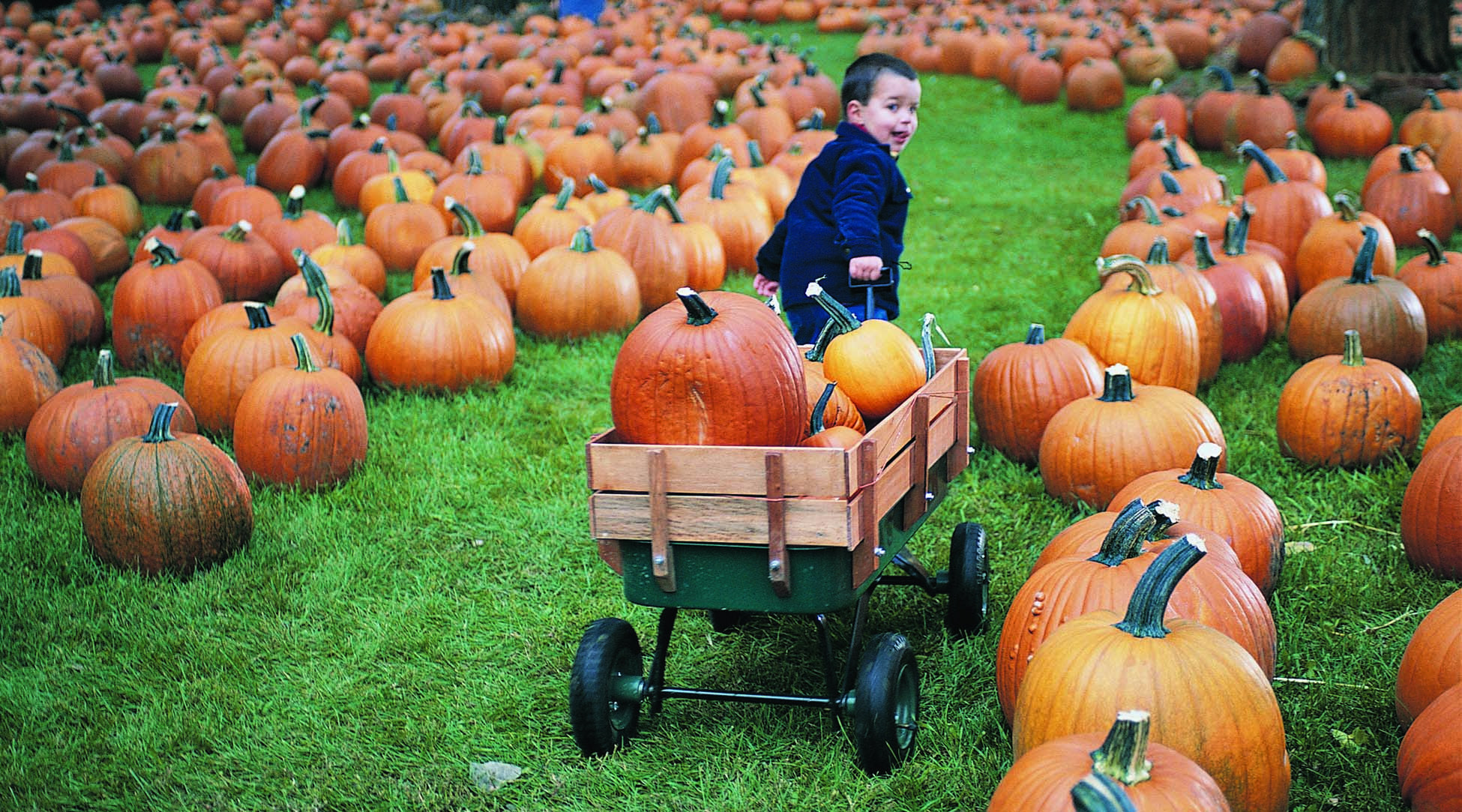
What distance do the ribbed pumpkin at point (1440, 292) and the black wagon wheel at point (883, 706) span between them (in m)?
3.94

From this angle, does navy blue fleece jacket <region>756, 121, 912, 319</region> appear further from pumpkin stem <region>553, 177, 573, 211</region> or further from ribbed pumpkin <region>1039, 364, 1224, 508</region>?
pumpkin stem <region>553, 177, 573, 211</region>

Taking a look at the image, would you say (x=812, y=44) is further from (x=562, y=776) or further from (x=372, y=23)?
(x=562, y=776)

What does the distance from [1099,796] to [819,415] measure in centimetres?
159

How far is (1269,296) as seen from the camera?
5.87 m

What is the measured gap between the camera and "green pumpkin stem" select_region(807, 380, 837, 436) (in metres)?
3.24

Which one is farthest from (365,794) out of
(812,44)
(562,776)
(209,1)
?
(209,1)

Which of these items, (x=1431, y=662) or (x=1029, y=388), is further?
(x=1029, y=388)

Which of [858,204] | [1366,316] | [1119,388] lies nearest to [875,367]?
[858,204]

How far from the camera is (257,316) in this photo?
525 centimetres

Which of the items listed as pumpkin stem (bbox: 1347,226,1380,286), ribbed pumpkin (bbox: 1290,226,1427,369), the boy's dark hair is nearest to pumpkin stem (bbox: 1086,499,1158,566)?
the boy's dark hair

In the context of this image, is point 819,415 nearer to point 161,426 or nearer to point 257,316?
point 161,426

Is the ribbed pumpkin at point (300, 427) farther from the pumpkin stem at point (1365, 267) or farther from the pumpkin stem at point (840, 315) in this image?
the pumpkin stem at point (1365, 267)

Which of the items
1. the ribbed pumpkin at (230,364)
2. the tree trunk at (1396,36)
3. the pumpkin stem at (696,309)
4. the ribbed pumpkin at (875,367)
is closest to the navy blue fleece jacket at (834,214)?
the ribbed pumpkin at (875,367)

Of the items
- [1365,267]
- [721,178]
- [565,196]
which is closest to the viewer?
[1365,267]
